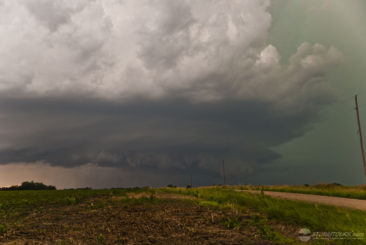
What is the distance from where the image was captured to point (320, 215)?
1158 cm

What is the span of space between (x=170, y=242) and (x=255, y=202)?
6850mm

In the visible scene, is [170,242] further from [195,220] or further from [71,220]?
[71,220]

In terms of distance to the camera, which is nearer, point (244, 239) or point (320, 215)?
point (244, 239)

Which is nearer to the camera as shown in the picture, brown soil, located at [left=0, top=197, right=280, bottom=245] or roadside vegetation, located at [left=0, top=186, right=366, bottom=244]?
roadside vegetation, located at [left=0, top=186, right=366, bottom=244]

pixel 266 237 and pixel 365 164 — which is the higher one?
pixel 365 164

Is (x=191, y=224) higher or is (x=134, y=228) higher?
(x=191, y=224)

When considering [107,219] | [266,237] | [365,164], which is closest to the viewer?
[266,237]

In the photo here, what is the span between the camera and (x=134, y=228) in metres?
12.7

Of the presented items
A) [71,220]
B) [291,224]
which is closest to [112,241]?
[71,220]

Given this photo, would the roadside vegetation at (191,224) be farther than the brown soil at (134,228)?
No

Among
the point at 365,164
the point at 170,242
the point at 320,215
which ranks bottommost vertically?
the point at 170,242

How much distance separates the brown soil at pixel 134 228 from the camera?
10.7m

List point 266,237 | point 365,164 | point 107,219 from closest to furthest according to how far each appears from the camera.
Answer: point 266,237
point 107,219
point 365,164

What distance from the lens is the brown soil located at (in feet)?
35.2
